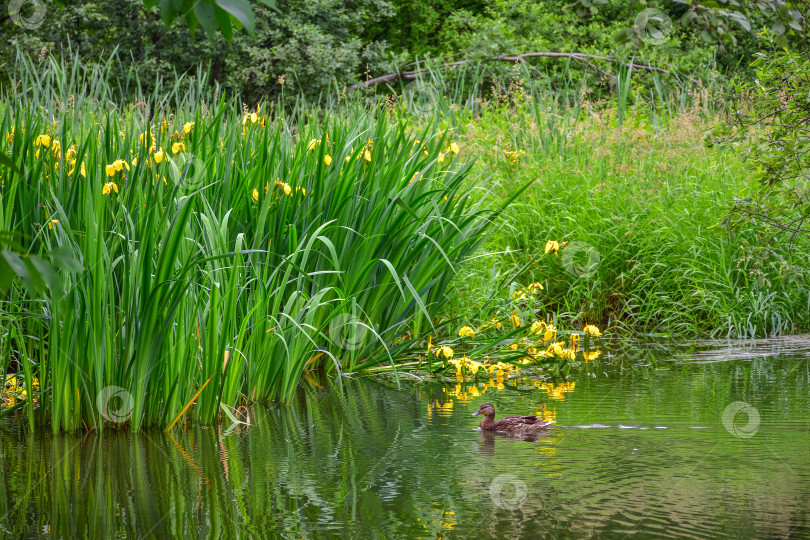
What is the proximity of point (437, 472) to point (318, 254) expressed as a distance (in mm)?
2154

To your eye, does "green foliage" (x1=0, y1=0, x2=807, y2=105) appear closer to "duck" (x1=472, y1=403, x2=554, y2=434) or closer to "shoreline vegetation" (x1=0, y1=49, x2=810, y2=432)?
"shoreline vegetation" (x1=0, y1=49, x2=810, y2=432)

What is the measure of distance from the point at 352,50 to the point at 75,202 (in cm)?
→ 1150

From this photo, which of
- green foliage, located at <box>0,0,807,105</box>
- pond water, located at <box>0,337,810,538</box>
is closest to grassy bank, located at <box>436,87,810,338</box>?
pond water, located at <box>0,337,810,538</box>

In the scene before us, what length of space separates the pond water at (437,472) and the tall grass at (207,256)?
0.25 meters

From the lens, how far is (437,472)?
315cm

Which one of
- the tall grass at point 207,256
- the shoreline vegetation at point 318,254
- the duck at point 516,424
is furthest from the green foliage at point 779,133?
the duck at point 516,424

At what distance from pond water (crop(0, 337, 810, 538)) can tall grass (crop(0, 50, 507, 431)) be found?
25cm

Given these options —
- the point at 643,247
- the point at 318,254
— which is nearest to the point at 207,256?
the point at 318,254

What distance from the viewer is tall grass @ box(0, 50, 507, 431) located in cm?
361

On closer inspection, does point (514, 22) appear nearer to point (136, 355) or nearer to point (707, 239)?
point (707, 239)

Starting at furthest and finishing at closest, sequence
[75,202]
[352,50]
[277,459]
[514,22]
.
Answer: [514,22] → [352,50] → [75,202] → [277,459]

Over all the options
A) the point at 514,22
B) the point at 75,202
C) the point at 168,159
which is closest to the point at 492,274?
the point at 168,159

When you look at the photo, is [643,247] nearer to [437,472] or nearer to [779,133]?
[779,133]

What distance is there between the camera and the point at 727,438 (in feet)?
11.6
